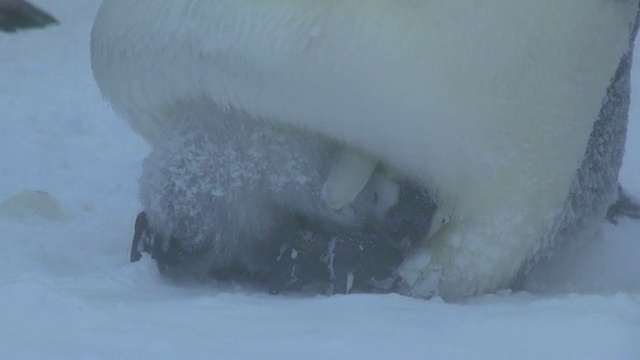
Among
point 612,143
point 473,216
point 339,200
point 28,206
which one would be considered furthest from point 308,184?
point 28,206

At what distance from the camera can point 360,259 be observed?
136 centimetres

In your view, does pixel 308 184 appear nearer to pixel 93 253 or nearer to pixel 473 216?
pixel 473 216

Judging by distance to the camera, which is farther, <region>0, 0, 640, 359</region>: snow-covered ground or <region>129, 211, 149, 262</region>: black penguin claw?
<region>129, 211, 149, 262</region>: black penguin claw

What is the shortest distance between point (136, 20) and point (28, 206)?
44cm

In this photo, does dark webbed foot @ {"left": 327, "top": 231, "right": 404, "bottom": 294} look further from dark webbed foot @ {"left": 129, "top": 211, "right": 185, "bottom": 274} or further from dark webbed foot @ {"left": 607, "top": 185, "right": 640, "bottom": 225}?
dark webbed foot @ {"left": 607, "top": 185, "right": 640, "bottom": 225}

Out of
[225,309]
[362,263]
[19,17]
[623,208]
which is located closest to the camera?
[225,309]

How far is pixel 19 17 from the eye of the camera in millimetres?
3236

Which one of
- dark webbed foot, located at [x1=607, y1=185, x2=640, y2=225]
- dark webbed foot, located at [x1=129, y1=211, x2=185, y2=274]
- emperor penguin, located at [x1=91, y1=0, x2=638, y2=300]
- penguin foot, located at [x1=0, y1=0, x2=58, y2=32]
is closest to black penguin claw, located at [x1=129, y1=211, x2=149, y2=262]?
dark webbed foot, located at [x1=129, y1=211, x2=185, y2=274]

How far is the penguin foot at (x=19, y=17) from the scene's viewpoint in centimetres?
320

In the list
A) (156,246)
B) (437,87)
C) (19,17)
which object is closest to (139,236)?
(156,246)

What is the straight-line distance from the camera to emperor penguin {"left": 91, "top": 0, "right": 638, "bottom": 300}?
4.09ft

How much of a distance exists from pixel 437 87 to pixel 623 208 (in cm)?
70

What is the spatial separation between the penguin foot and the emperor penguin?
6.19ft

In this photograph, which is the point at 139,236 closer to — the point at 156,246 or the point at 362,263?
the point at 156,246
